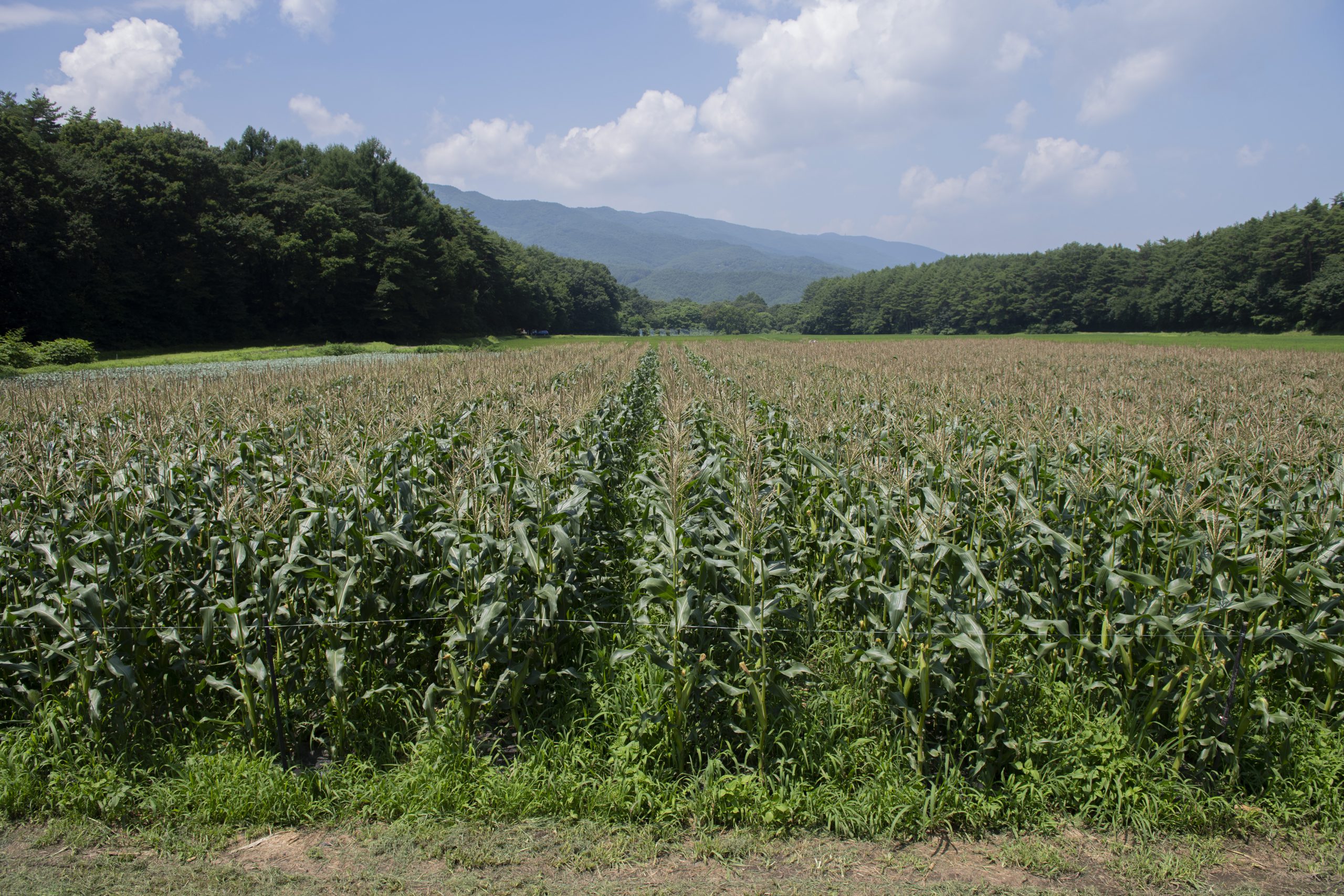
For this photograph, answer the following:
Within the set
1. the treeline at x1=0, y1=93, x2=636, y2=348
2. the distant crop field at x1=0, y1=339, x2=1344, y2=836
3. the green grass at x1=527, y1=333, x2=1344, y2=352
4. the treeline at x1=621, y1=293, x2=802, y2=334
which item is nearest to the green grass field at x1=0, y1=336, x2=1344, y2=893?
the distant crop field at x1=0, y1=339, x2=1344, y2=836

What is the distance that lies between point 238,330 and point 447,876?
196ft

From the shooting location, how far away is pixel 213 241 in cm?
4916

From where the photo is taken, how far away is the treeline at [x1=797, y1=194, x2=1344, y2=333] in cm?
6900

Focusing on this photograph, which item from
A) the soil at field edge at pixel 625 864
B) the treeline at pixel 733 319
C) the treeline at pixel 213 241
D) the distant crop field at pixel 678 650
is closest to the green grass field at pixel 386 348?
the treeline at pixel 213 241

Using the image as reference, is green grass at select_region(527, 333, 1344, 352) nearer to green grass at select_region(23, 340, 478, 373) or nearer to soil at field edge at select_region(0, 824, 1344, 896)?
green grass at select_region(23, 340, 478, 373)

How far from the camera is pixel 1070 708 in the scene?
4.03 m

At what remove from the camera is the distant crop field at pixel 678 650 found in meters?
3.63

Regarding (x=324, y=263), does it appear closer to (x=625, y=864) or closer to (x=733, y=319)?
(x=625, y=864)

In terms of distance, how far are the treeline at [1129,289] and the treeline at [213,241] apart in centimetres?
A: 7838

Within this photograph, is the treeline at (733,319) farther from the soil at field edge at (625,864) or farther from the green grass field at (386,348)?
the soil at field edge at (625,864)

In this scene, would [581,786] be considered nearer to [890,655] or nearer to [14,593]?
[890,655]

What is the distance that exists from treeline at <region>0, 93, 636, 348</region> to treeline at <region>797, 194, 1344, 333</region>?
78.4 meters

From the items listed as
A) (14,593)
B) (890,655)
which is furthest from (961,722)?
(14,593)

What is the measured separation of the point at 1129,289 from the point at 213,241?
104 m
